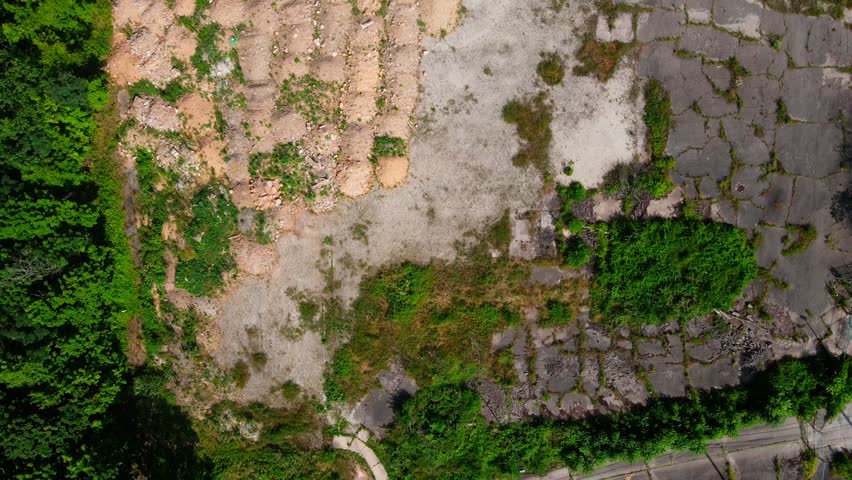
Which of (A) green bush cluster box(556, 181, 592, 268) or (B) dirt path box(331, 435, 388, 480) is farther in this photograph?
(B) dirt path box(331, 435, 388, 480)

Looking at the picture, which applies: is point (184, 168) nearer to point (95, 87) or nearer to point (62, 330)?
point (95, 87)

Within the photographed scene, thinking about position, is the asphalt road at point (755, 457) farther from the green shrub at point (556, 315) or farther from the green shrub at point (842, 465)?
the green shrub at point (556, 315)

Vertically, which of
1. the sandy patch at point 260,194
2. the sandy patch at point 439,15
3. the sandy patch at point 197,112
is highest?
the sandy patch at point 439,15

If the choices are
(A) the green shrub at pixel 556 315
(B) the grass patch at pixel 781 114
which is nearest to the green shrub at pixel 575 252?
(A) the green shrub at pixel 556 315

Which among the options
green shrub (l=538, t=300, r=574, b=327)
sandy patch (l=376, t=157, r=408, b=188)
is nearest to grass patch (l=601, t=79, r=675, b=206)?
green shrub (l=538, t=300, r=574, b=327)

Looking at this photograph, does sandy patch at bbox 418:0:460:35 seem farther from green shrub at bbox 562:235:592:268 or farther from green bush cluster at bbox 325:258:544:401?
green shrub at bbox 562:235:592:268

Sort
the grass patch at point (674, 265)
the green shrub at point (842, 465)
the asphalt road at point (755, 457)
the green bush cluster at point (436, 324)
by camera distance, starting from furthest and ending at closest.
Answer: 1. the asphalt road at point (755, 457)
2. the green bush cluster at point (436, 324)
3. the green shrub at point (842, 465)
4. the grass patch at point (674, 265)
